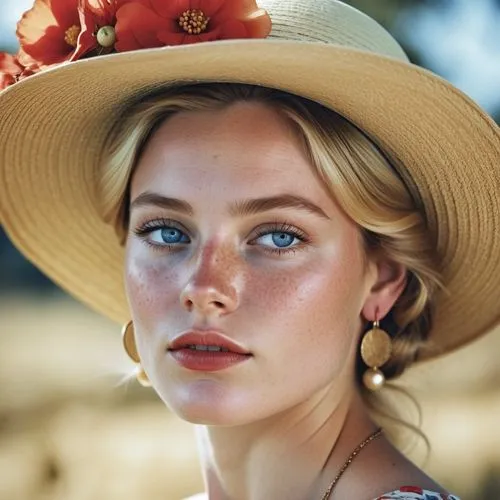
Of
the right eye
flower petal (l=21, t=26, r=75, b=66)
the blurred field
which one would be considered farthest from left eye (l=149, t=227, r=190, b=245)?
the blurred field

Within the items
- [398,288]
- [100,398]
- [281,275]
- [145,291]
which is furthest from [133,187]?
[100,398]

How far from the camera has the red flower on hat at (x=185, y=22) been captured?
233 centimetres

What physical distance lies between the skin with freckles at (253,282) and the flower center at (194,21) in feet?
0.67

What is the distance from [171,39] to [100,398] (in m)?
3.89

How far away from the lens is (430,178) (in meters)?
2.59

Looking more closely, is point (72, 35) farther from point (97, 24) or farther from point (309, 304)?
point (309, 304)

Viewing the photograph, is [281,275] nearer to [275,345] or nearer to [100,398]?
[275,345]

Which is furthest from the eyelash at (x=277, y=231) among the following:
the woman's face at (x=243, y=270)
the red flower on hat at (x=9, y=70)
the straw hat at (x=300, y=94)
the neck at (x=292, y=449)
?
the red flower on hat at (x=9, y=70)

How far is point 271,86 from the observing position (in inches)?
95.6

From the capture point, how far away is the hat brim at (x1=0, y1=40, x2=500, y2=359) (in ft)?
7.52

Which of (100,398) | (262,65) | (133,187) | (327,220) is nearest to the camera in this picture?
(262,65)

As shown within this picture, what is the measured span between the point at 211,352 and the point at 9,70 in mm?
776

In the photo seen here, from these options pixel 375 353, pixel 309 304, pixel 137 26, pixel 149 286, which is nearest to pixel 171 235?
pixel 149 286

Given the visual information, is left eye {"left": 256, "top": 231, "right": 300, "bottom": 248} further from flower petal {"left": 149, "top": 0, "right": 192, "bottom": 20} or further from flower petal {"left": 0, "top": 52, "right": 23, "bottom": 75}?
flower petal {"left": 0, "top": 52, "right": 23, "bottom": 75}
